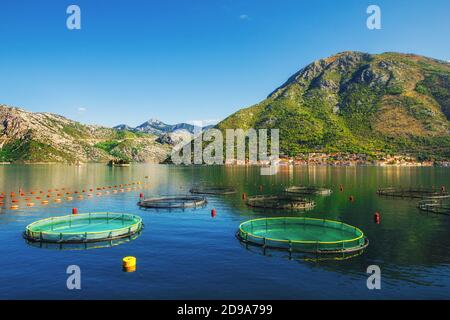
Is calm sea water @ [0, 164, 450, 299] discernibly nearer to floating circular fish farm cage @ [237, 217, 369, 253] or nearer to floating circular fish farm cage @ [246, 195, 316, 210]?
floating circular fish farm cage @ [237, 217, 369, 253]

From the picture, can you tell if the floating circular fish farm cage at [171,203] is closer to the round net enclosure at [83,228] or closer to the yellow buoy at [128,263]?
the round net enclosure at [83,228]

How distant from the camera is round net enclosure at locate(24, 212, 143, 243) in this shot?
197 ft

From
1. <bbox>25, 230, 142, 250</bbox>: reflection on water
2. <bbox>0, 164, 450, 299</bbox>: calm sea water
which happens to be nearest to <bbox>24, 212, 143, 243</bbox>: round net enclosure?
<bbox>25, 230, 142, 250</bbox>: reflection on water

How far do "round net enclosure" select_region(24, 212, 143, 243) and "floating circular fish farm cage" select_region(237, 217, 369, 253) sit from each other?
2395cm

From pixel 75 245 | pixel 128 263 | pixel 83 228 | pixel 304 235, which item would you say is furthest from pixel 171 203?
pixel 128 263

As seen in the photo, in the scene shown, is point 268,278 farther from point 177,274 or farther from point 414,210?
point 414,210

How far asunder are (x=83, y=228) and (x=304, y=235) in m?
47.0

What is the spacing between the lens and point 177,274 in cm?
4503

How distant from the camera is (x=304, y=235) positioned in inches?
2514

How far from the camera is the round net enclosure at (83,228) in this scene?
60062 mm

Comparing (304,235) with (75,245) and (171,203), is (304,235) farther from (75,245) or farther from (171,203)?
(171,203)

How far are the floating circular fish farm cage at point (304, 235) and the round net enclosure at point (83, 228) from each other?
23952mm
